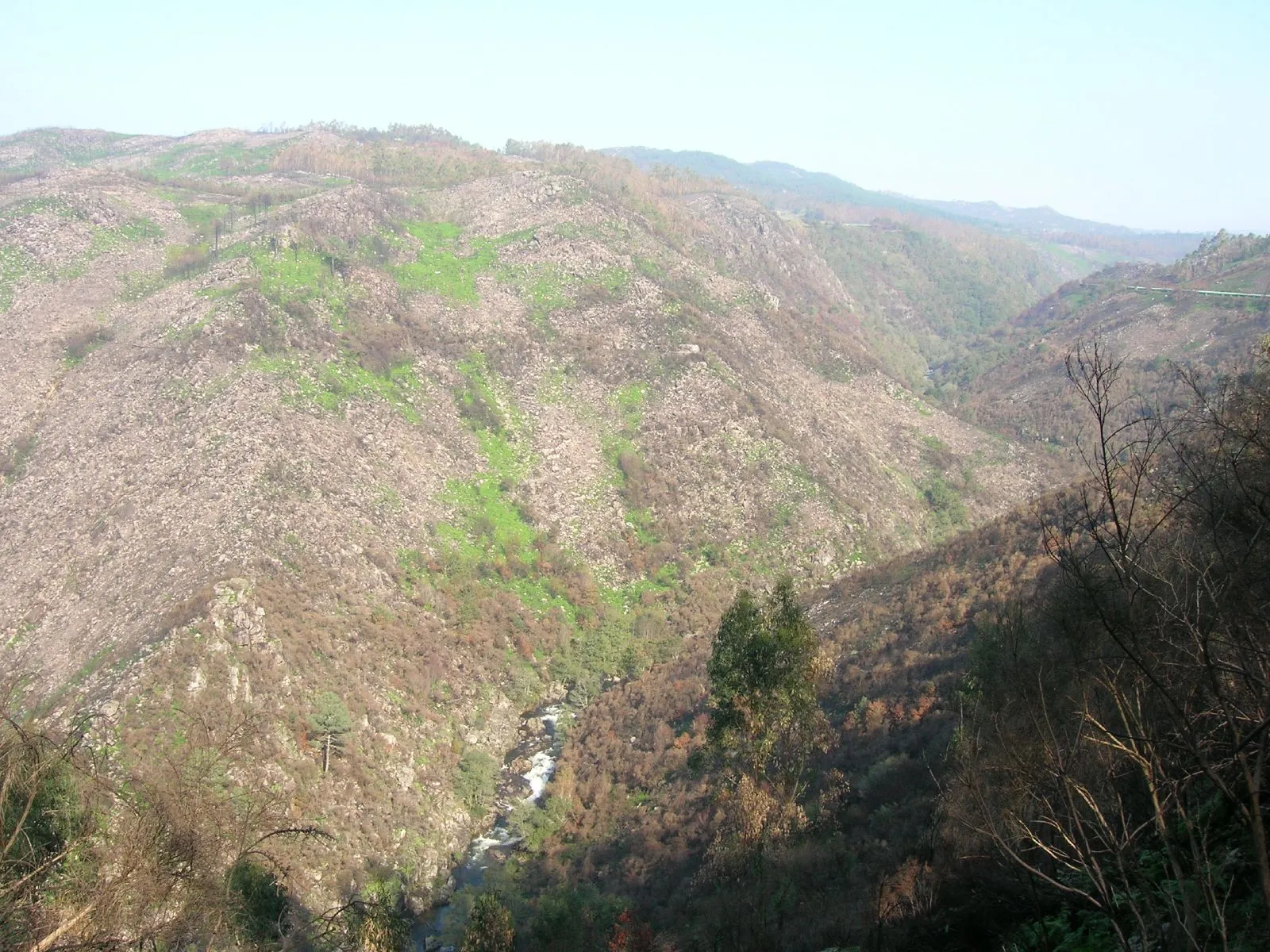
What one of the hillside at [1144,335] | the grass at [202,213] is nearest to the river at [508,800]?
the hillside at [1144,335]

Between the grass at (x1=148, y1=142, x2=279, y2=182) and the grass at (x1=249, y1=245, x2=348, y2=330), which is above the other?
the grass at (x1=148, y1=142, x2=279, y2=182)

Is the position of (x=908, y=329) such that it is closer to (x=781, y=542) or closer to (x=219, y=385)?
(x=781, y=542)

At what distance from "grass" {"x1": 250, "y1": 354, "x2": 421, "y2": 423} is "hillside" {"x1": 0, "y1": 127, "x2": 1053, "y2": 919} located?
220mm

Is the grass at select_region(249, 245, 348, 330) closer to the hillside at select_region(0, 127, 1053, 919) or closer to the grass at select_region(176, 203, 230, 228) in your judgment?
the hillside at select_region(0, 127, 1053, 919)

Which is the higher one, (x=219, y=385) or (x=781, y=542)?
(x=219, y=385)

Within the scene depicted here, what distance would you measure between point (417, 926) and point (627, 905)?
21.0 feet

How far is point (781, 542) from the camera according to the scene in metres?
42.4

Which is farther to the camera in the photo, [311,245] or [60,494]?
[311,245]

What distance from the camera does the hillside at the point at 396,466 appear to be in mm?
25047

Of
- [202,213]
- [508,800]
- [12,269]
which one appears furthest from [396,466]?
[202,213]

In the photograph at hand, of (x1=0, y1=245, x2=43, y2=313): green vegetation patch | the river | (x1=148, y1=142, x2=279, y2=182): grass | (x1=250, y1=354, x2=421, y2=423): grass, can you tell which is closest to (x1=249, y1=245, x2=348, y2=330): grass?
(x1=250, y1=354, x2=421, y2=423): grass

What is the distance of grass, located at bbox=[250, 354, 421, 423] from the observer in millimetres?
39094

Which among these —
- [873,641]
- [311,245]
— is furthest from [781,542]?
[311,245]

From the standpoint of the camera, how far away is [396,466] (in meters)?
38.3
